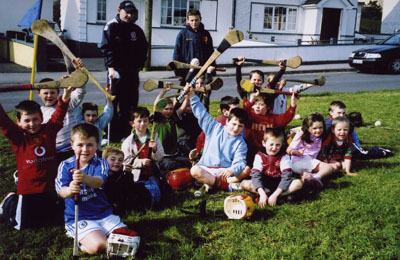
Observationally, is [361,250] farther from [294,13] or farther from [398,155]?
[294,13]

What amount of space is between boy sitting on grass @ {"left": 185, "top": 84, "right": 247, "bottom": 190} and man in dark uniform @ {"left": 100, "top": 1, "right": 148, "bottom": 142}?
1.70 meters

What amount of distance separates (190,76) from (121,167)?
5.17 ft

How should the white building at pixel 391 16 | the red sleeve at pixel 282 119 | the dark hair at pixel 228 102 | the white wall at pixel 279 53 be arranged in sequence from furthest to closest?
the white building at pixel 391 16, the white wall at pixel 279 53, the dark hair at pixel 228 102, the red sleeve at pixel 282 119

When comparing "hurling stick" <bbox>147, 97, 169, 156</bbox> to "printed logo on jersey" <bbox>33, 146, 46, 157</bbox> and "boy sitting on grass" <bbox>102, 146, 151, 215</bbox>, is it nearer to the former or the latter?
"boy sitting on grass" <bbox>102, 146, 151, 215</bbox>

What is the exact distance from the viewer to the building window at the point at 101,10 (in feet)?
69.5

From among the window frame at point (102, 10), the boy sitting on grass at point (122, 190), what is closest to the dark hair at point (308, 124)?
the boy sitting on grass at point (122, 190)

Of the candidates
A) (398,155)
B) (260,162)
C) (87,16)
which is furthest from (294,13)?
(260,162)

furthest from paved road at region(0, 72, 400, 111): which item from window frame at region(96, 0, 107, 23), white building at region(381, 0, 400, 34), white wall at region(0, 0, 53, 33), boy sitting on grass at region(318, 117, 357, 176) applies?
white building at region(381, 0, 400, 34)

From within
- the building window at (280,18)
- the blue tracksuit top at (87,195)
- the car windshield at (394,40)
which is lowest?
the blue tracksuit top at (87,195)

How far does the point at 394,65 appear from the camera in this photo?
18.5 metres

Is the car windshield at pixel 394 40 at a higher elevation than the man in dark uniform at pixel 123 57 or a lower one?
higher

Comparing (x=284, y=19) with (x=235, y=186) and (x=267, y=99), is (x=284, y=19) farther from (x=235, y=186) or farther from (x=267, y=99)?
(x=235, y=186)

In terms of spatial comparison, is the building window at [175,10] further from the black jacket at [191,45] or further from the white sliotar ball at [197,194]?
the white sliotar ball at [197,194]

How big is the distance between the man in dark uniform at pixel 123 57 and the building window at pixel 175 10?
655 inches
